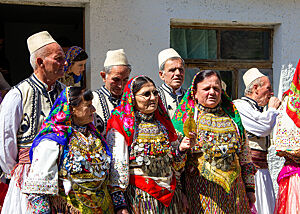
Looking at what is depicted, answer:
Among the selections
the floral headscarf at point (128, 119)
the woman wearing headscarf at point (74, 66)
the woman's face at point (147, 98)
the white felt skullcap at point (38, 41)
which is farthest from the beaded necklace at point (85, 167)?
the woman wearing headscarf at point (74, 66)

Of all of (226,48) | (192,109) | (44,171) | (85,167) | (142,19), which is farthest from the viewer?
(226,48)

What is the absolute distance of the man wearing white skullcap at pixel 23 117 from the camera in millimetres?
3477

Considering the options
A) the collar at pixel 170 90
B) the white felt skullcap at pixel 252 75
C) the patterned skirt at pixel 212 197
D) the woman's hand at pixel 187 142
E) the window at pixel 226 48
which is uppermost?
the window at pixel 226 48

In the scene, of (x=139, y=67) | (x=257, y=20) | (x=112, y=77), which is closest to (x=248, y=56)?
(x=257, y=20)

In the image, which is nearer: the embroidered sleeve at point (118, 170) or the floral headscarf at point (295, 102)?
the embroidered sleeve at point (118, 170)

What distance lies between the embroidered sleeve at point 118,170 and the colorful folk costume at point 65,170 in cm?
9

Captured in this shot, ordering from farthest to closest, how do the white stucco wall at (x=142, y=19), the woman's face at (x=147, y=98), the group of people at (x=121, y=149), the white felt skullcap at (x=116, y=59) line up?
the white stucco wall at (x=142, y=19), the white felt skullcap at (x=116, y=59), the woman's face at (x=147, y=98), the group of people at (x=121, y=149)

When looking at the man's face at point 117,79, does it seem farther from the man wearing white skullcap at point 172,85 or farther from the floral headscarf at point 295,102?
the floral headscarf at point 295,102

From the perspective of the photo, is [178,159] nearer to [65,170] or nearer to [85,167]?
[85,167]

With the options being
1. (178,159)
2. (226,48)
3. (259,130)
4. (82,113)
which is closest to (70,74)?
(82,113)

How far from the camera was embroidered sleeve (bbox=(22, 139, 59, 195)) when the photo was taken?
2898 millimetres

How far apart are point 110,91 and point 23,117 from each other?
105 centimetres

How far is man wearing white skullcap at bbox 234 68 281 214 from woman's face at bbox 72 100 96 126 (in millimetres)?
2448

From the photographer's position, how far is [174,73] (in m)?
4.58
